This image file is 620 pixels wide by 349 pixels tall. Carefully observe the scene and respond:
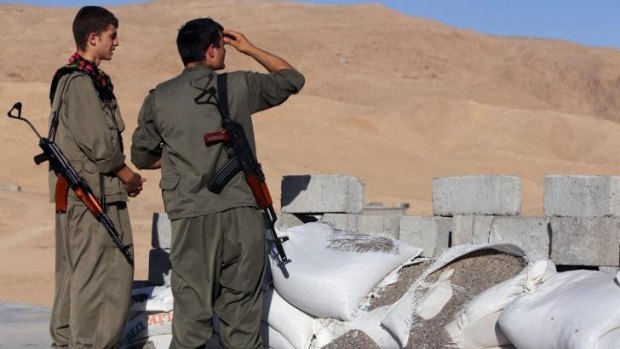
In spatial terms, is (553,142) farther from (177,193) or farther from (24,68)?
(177,193)

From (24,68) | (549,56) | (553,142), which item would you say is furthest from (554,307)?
(549,56)

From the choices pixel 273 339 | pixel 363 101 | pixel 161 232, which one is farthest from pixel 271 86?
pixel 363 101

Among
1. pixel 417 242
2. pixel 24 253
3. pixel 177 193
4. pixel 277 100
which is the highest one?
pixel 277 100

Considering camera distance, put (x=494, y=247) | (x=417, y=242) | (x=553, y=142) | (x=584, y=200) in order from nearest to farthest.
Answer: (x=494, y=247)
(x=584, y=200)
(x=417, y=242)
(x=553, y=142)

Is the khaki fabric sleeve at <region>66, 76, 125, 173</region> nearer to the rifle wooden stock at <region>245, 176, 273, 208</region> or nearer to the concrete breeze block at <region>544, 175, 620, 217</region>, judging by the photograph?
the rifle wooden stock at <region>245, 176, 273, 208</region>

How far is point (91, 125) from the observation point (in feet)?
17.0

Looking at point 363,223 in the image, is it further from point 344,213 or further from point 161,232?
point 161,232

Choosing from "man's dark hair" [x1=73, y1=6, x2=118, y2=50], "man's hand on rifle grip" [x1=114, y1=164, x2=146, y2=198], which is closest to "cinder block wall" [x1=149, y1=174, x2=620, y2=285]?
"man's hand on rifle grip" [x1=114, y1=164, x2=146, y2=198]

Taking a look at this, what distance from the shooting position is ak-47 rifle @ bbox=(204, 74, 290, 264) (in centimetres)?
479

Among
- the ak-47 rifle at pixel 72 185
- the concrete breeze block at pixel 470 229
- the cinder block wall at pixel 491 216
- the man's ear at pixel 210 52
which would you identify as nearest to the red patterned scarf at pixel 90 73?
the ak-47 rifle at pixel 72 185

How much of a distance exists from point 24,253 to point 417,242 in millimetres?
11297

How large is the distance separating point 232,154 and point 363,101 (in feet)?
132

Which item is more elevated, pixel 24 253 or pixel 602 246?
pixel 602 246

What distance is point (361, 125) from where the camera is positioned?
33906mm
